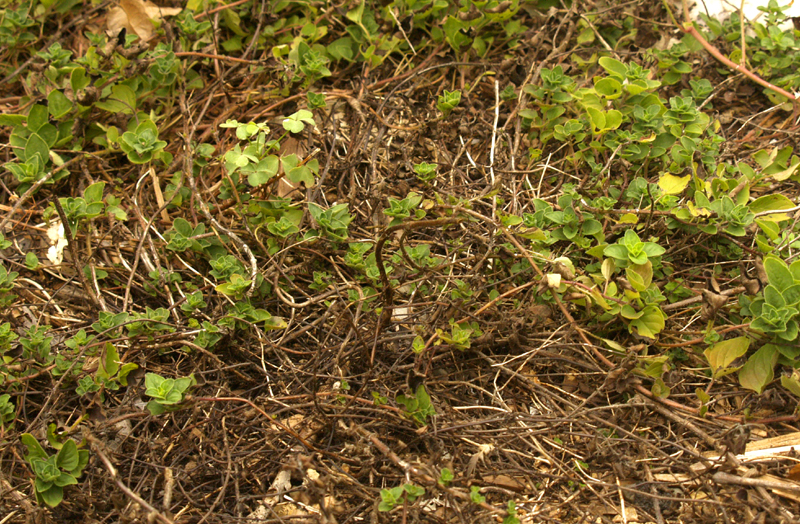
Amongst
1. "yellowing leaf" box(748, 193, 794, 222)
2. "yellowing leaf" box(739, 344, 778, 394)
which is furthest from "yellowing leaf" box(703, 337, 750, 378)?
"yellowing leaf" box(748, 193, 794, 222)

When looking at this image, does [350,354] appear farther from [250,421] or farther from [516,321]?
[516,321]

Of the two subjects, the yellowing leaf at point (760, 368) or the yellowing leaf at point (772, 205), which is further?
the yellowing leaf at point (772, 205)

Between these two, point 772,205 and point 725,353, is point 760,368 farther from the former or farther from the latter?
point 772,205

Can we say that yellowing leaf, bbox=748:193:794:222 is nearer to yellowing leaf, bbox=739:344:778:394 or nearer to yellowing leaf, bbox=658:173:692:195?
yellowing leaf, bbox=658:173:692:195

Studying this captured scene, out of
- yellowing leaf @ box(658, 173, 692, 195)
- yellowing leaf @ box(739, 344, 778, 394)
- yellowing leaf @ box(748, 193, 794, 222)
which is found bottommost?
yellowing leaf @ box(739, 344, 778, 394)

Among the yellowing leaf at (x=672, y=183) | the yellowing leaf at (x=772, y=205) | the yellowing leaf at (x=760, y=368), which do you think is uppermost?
the yellowing leaf at (x=672, y=183)

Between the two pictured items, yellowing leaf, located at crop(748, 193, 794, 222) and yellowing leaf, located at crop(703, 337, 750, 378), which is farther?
yellowing leaf, located at crop(748, 193, 794, 222)

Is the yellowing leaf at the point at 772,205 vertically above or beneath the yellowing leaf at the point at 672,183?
beneath

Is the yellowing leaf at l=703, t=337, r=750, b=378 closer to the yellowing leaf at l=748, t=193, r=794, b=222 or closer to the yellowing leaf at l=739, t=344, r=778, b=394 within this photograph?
the yellowing leaf at l=739, t=344, r=778, b=394

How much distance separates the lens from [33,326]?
2340mm

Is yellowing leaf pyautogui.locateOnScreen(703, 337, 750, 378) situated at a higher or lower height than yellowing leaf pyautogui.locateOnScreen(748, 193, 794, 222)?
lower

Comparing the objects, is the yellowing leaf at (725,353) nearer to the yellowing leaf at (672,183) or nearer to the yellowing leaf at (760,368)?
the yellowing leaf at (760,368)

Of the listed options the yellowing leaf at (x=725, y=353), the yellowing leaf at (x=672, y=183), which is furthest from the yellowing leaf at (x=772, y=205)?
the yellowing leaf at (x=725, y=353)

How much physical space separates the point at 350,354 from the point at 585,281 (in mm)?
906
